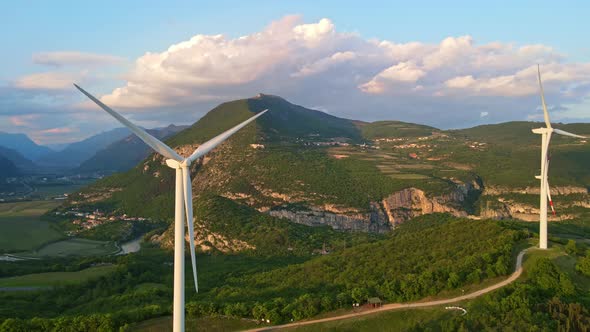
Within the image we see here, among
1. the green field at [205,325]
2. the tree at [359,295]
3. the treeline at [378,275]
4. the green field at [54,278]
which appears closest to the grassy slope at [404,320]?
the treeline at [378,275]

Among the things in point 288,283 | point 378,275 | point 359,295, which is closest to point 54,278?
point 288,283

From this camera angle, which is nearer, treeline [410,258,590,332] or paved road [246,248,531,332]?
treeline [410,258,590,332]

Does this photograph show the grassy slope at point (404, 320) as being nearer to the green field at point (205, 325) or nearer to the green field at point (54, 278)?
the green field at point (205, 325)

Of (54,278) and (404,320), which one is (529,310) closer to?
(404,320)

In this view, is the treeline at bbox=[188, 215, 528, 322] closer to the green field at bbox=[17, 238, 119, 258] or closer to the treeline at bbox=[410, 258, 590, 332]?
the treeline at bbox=[410, 258, 590, 332]

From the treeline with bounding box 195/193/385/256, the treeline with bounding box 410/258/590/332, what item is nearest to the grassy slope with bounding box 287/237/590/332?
the treeline with bounding box 410/258/590/332

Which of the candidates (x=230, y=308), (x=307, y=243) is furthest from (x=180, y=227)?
(x=307, y=243)
